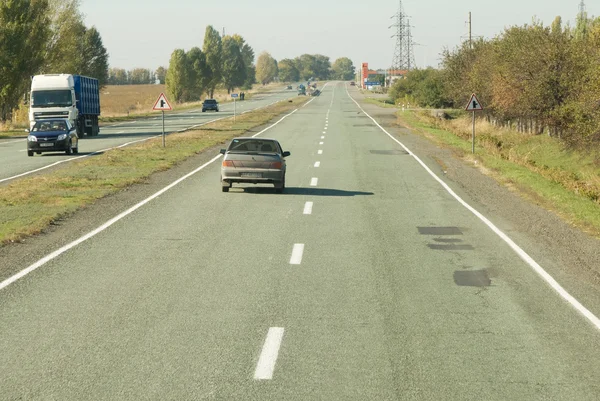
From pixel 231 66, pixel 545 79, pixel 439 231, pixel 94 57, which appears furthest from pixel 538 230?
pixel 231 66

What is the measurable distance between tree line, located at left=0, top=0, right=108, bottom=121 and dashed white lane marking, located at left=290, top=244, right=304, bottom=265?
49.7 metres

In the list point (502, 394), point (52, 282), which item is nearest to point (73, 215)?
point (52, 282)

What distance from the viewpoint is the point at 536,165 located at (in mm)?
36188

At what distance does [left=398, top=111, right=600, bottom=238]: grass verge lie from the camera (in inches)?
785

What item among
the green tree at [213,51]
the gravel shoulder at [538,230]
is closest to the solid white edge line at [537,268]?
the gravel shoulder at [538,230]

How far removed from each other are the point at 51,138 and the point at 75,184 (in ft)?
40.5

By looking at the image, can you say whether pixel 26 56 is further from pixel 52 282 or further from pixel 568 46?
pixel 52 282

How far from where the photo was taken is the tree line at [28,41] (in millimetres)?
58750

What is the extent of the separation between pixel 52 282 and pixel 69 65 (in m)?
75.5

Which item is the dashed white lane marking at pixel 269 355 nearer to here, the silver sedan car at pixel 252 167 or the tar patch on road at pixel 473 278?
the tar patch on road at pixel 473 278

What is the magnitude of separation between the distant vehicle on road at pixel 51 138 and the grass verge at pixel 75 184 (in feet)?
5.39

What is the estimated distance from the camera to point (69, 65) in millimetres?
82375

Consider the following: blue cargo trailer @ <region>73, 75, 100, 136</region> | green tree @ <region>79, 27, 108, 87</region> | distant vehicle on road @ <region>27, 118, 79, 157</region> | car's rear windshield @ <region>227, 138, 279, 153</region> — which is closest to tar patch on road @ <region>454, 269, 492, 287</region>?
car's rear windshield @ <region>227, 138, 279, 153</region>

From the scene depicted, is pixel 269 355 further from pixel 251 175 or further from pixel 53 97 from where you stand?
pixel 53 97
